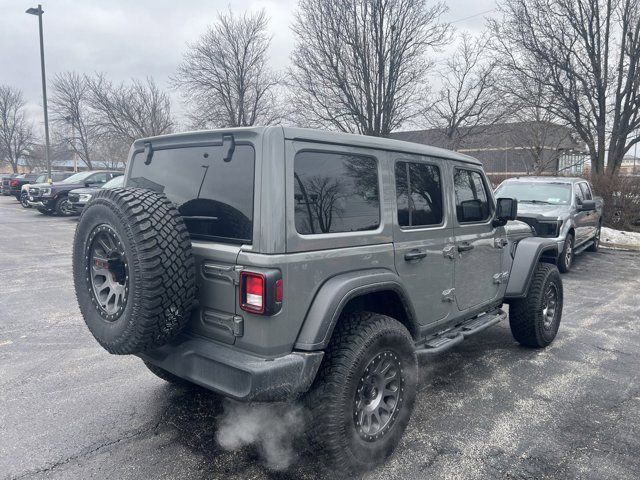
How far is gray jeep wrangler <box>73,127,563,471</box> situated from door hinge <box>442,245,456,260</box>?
0.58 feet

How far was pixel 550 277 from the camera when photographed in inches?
188

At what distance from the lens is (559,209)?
9.00 metres

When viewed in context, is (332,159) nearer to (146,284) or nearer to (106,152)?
(146,284)

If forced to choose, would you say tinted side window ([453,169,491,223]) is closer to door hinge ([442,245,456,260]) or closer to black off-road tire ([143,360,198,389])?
door hinge ([442,245,456,260])

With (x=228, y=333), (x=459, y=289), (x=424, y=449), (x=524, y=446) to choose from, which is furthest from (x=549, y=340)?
(x=228, y=333)

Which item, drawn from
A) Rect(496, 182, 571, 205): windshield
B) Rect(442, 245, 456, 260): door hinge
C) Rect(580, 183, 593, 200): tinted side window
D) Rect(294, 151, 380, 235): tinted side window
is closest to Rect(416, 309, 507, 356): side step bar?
Rect(442, 245, 456, 260): door hinge

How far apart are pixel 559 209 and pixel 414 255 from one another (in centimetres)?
704

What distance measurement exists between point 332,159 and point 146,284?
1.26 metres

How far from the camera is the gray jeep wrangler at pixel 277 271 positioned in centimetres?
245

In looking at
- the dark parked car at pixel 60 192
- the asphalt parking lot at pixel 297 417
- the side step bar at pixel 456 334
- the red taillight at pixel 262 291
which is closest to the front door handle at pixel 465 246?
the side step bar at pixel 456 334

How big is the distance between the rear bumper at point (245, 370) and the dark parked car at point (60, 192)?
17638mm

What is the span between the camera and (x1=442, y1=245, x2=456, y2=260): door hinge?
3551 millimetres

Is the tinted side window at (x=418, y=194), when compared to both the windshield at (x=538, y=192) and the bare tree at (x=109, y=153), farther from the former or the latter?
the bare tree at (x=109, y=153)

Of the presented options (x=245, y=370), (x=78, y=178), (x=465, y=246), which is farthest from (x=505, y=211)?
(x=78, y=178)
